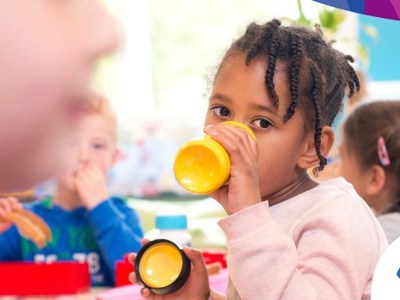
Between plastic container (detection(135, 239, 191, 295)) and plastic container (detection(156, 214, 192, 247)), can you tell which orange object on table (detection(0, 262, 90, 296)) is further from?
plastic container (detection(135, 239, 191, 295))

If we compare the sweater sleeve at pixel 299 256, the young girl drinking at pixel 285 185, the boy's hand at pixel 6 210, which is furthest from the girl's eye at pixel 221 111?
the boy's hand at pixel 6 210

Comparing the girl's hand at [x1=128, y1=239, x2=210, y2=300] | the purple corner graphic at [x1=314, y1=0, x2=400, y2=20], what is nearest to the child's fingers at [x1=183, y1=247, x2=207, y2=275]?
the girl's hand at [x1=128, y1=239, x2=210, y2=300]

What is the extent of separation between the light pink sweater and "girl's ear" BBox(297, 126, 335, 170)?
57 millimetres

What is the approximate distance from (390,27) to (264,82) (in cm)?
32

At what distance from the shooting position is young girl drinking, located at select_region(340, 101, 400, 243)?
1161mm

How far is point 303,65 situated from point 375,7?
0.29 ft

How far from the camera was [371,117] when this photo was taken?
1198 millimetres

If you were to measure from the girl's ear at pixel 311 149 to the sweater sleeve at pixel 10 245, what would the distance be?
789mm

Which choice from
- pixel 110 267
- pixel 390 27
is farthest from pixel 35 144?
pixel 110 267

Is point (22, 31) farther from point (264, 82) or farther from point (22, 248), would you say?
point (22, 248)

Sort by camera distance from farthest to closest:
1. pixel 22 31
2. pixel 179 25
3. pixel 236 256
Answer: pixel 179 25 < pixel 236 256 < pixel 22 31

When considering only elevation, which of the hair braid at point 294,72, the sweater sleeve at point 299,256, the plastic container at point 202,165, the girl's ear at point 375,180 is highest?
the hair braid at point 294,72

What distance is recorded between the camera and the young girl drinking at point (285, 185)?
2.02ft

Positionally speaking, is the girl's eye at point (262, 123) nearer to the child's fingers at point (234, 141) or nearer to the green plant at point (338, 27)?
the child's fingers at point (234, 141)
